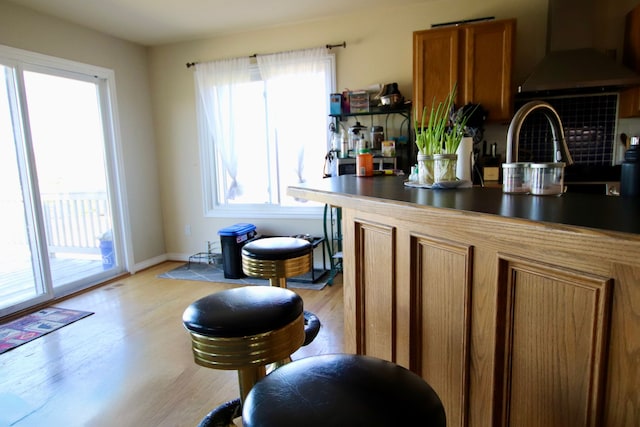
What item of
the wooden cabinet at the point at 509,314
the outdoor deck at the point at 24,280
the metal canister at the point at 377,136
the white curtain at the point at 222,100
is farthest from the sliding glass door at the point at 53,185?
the wooden cabinet at the point at 509,314

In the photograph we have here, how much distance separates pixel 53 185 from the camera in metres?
3.78

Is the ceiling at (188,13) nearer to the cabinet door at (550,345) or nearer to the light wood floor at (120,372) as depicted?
the light wood floor at (120,372)

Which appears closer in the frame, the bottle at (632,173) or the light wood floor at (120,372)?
the bottle at (632,173)

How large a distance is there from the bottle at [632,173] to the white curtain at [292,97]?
3.03 m

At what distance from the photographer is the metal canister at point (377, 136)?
3535mm

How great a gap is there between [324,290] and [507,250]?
2760 mm

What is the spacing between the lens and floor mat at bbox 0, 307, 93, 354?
2.61 metres

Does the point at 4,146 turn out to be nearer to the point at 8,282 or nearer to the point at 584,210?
the point at 8,282

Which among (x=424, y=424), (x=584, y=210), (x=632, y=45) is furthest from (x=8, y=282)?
(x=632, y=45)

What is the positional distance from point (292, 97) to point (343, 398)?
11.9ft

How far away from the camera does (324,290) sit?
3.46 metres

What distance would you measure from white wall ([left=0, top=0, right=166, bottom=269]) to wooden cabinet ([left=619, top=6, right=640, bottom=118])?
4785 millimetres

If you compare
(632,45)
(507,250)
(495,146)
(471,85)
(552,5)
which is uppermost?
(552,5)

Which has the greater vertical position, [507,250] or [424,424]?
[507,250]
